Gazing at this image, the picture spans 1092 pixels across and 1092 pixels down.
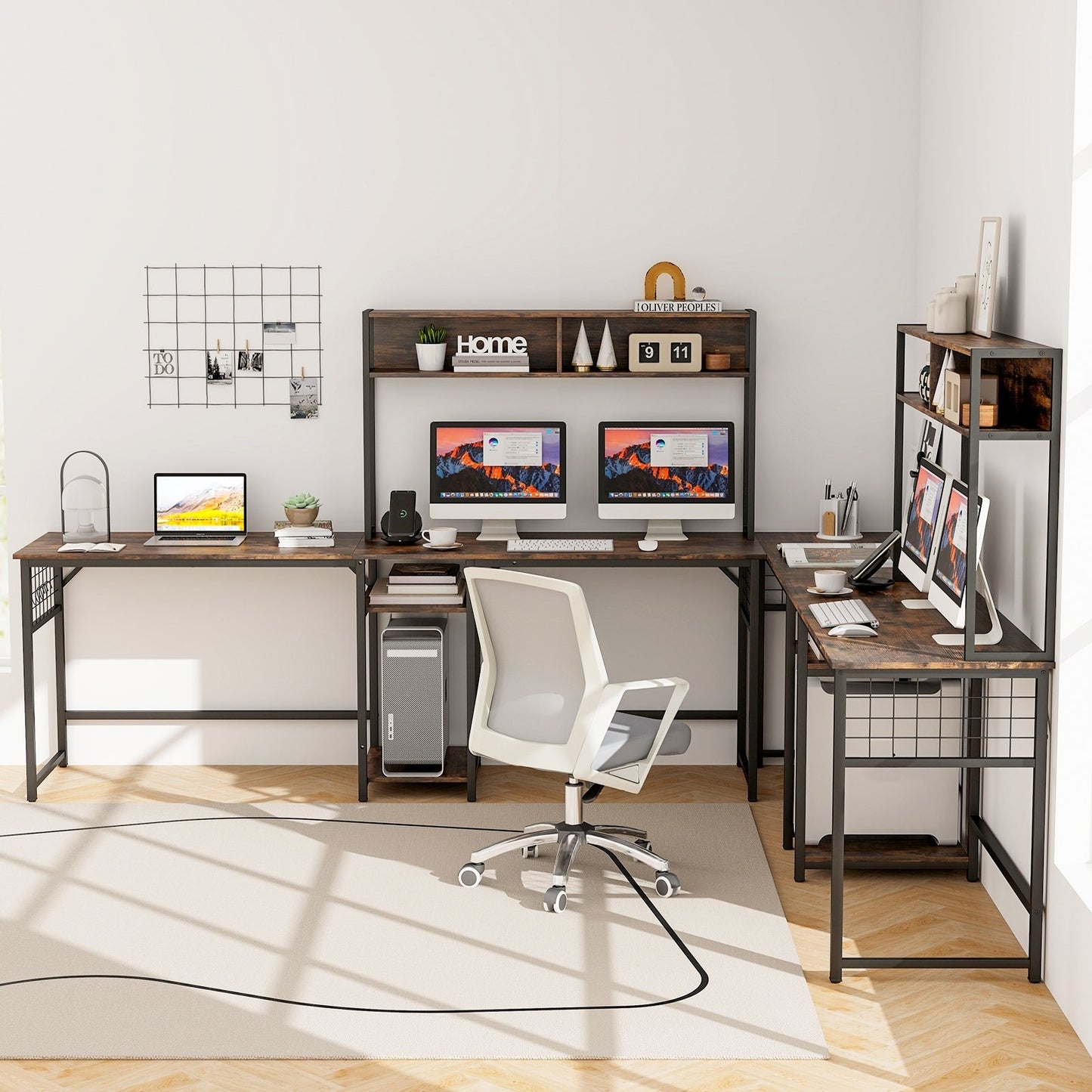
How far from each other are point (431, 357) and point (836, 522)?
5.42ft

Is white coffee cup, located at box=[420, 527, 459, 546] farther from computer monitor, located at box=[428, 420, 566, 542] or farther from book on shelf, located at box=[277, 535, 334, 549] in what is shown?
book on shelf, located at box=[277, 535, 334, 549]

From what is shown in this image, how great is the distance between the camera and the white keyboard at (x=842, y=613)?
410cm

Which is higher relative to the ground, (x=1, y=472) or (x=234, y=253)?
(x=234, y=253)

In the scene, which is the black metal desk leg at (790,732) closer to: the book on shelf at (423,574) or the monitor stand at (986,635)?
the monitor stand at (986,635)

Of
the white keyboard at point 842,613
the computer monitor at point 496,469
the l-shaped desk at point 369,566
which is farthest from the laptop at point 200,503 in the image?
the white keyboard at point 842,613

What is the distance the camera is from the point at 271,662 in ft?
18.6

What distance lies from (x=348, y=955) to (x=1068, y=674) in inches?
81.4

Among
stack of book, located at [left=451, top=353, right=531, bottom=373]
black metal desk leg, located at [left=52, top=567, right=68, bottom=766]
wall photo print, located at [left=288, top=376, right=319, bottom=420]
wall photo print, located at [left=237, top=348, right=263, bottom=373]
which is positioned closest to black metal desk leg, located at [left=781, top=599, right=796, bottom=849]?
stack of book, located at [left=451, top=353, right=531, bottom=373]

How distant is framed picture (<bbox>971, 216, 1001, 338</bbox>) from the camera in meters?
4.09

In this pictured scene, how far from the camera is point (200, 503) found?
5.48m

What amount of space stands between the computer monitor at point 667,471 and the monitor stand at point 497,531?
1.15ft

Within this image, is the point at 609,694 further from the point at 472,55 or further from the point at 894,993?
the point at 472,55

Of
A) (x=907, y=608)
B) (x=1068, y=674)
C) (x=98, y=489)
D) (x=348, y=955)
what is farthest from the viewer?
(x=98, y=489)

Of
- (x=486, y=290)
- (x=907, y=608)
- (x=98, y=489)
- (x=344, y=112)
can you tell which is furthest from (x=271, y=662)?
(x=907, y=608)
